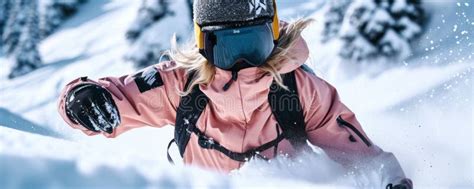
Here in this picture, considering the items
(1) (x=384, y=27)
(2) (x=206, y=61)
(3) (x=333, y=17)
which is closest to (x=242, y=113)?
(2) (x=206, y=61)

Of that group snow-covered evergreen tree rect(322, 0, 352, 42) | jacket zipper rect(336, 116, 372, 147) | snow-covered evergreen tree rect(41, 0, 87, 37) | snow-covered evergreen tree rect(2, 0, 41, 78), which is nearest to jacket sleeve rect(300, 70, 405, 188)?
jacket zipper rect(336, 116, 372, 147)

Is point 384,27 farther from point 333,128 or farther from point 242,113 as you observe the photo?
point 242,113

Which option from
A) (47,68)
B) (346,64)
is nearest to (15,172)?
(346,64)

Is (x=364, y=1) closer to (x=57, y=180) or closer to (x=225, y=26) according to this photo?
(x=225, y=26)

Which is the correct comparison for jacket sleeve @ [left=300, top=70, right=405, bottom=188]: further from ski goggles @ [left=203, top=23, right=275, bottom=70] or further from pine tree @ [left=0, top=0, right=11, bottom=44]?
pine tree @ [left=0, top=0, right=11, bottom=44]

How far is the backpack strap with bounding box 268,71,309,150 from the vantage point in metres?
3.26

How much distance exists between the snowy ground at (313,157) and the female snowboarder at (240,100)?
25 centimetres

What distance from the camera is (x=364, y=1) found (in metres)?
13.3

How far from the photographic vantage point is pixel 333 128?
3.41 m

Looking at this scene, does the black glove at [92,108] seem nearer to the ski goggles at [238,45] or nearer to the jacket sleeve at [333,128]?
the ski goggles at [238,45]

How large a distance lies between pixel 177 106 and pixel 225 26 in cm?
61

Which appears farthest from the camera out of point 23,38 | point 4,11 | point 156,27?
point 4,11

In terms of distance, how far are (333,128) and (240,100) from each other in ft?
1.85

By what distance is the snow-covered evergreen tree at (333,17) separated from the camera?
1525 centimetres
